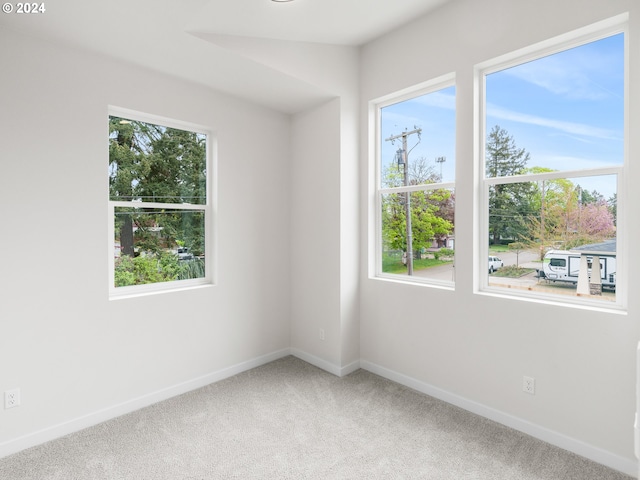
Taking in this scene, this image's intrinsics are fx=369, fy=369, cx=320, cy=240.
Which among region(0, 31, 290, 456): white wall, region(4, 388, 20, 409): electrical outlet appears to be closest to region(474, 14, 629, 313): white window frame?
region(0, 31, 290, 456): white wall

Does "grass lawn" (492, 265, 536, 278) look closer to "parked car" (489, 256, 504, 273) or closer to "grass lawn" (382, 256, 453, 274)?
"parked car" (489, 256, 504, 273)

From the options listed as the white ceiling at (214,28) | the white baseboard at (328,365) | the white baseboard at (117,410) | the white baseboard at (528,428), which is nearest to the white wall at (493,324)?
the white baseboard at (528,428)

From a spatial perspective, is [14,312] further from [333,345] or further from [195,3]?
[333,345]

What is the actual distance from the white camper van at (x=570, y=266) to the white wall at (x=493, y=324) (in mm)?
186

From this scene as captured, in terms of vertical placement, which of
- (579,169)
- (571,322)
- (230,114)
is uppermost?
(230,114)

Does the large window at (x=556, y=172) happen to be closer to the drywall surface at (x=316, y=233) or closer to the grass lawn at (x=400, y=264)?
the grass lawn at (x=400, y=264)

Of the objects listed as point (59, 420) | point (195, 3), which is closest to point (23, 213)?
point (59, 420)

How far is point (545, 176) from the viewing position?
2.36 meters

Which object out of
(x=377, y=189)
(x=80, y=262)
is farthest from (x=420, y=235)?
(x=80, y=262)

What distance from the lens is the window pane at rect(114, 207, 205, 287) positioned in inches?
108

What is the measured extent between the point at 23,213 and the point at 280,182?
80.3 inches

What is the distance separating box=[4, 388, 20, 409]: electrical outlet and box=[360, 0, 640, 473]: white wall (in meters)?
2.52

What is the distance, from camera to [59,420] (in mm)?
2354

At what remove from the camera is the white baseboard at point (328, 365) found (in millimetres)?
3276
